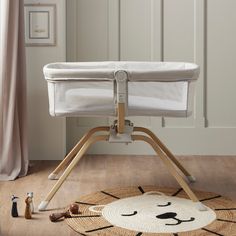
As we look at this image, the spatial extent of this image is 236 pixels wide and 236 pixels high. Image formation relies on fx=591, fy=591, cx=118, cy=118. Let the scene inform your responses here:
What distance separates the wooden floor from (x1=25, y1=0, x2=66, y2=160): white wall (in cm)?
10

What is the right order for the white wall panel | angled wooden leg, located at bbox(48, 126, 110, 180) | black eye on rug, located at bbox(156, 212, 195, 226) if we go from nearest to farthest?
1. black eye on rug, located at bbox(156, 212, 195, 226)
2. angled wooden leg, located at bbox(48, 126, 110, 180)
3. the white wall panel

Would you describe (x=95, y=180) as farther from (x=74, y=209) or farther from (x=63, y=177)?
(x=74, y=209)

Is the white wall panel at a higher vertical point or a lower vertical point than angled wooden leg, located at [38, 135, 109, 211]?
higher

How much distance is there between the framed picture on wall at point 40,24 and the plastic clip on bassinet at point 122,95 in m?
0.99

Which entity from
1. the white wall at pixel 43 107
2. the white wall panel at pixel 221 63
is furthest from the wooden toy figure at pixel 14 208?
the white wall panel at pixel 221 63

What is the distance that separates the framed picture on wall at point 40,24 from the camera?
3.80 meters

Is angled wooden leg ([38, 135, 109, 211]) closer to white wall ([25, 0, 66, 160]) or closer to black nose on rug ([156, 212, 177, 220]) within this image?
black nose on rug ([156, 212, 177, 220])

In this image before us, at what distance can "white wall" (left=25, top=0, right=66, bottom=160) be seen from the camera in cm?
384

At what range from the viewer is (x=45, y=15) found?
3820 mm

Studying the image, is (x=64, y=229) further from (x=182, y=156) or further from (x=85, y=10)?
(x=85, y=10)

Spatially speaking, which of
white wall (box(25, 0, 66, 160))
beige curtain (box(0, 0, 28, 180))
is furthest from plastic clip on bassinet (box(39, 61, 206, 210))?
white wall (box(25, 0, 66, 160))

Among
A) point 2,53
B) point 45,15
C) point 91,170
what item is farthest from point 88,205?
point 45,15

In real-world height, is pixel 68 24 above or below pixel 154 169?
above

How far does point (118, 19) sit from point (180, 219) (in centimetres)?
183
